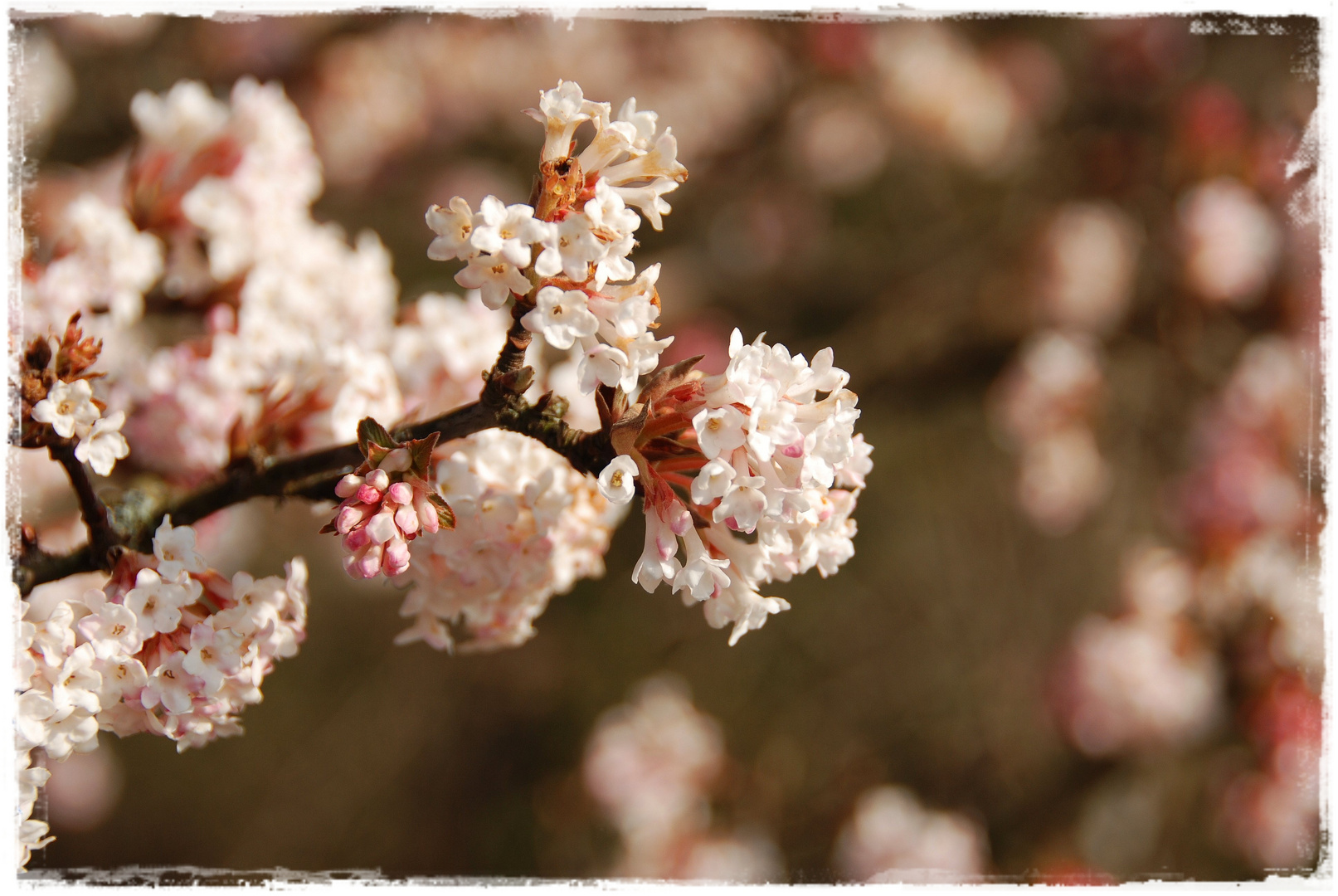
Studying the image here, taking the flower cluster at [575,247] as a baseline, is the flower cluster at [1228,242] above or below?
above

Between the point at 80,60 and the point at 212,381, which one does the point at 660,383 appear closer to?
the point at 212,381

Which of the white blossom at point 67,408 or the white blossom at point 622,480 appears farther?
the white blossom at point 67,408

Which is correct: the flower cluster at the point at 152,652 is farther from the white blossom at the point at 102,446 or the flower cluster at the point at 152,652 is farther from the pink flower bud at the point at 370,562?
the pink flower bud at the point at 370,562

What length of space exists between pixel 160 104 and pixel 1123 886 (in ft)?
10.2

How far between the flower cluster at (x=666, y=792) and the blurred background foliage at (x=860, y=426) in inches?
6.1

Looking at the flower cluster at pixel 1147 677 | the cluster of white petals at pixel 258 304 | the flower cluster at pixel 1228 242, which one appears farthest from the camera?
the flower cluster at pixel 1228 242

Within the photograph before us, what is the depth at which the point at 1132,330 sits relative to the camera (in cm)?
452

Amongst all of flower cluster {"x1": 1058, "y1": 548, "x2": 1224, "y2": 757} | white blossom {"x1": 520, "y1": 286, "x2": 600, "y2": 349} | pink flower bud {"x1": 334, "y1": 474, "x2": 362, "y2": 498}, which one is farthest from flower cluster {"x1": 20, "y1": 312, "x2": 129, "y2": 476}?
flower cluster {"x1": 1058, "y1": 548, "x2": 1224, "y2": 757}

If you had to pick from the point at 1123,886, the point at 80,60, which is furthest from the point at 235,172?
the point at 1123,886

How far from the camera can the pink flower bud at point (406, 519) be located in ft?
3.58

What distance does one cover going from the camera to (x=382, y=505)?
110 cm

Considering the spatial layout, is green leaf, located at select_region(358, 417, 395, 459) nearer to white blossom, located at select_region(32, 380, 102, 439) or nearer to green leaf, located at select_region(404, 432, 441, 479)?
green leaf, located at select_region(404, 432, 441, 479)

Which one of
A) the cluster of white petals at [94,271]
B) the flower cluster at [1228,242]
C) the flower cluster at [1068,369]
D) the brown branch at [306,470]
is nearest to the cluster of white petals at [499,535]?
the brown branch at [306,470]

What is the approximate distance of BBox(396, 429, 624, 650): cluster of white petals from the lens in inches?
54.3
